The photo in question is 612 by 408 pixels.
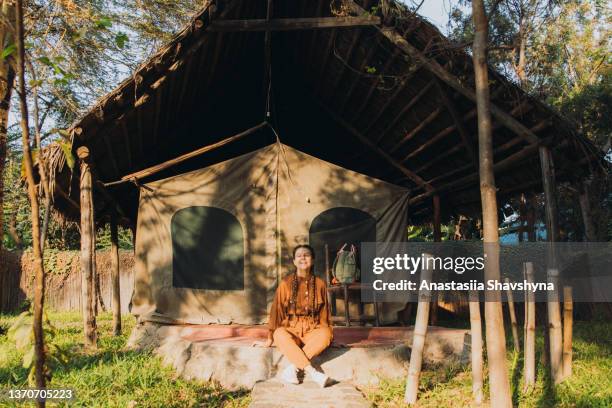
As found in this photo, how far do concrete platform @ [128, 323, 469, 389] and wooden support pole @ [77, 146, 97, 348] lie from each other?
33.8 inches

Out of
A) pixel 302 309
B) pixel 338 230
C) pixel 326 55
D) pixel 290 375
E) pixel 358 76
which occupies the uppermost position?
pixel 326 55

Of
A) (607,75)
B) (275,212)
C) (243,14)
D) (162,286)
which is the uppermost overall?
(607,75)

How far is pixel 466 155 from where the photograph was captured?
7.33m

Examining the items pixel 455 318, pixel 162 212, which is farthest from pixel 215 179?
pixel 455 318

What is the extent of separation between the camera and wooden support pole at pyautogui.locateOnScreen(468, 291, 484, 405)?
Result: 3.94 m

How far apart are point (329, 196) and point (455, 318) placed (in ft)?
16.8

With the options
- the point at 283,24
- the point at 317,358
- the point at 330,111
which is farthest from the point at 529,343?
the point at 330,111

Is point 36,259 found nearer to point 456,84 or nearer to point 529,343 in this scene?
point 529,343

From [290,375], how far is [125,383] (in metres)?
1.44

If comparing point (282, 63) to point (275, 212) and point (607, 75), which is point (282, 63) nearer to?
point (275, 212)

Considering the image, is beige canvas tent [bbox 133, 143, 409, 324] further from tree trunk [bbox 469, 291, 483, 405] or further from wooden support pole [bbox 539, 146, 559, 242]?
tree trunk [bbox 469, 291, 483, 405]

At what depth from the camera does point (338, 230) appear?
698 centimetres

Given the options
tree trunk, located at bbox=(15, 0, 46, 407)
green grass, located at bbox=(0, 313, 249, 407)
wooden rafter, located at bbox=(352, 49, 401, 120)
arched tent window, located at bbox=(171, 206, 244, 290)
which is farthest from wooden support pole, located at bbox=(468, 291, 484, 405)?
arched tent window, located at bbox=(171, 206, 244, 290)

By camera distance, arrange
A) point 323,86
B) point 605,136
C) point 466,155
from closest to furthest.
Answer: point 466,155 → point 323,86 → point 605,136
